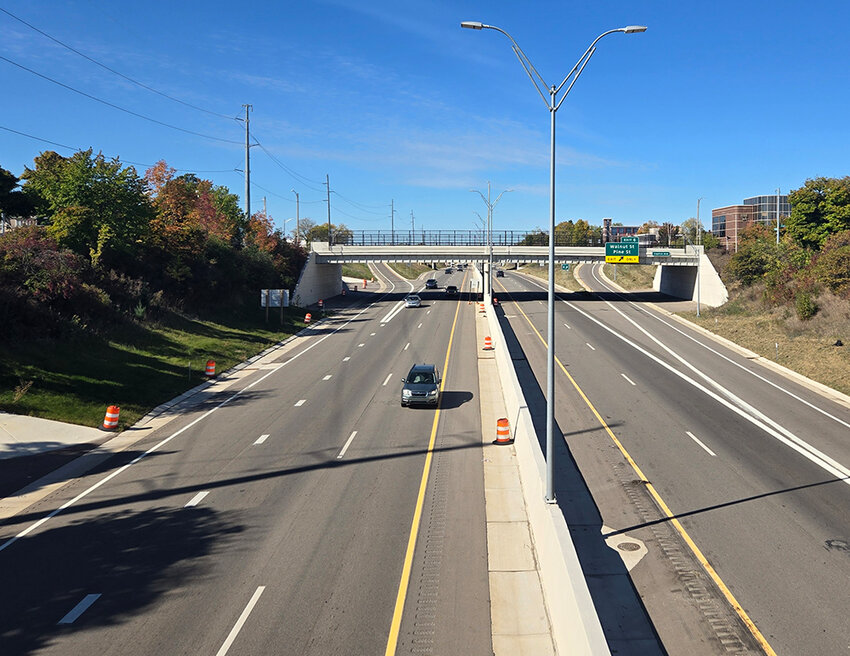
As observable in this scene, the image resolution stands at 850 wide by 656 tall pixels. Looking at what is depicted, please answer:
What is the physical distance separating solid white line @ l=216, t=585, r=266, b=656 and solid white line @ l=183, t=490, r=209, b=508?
5061 mm

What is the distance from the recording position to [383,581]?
12.0m

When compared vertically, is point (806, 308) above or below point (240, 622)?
above

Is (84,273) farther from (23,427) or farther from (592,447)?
(592,447)

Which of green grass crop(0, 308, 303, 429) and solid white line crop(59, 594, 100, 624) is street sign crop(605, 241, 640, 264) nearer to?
green grass crop(0, 308, 303, 429)

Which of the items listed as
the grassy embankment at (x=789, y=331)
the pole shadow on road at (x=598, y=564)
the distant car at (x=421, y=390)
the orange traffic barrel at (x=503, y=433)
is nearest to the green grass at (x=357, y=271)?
the grassy embankment at (x=789, y=331)

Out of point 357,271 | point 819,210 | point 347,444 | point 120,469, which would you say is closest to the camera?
point 120,469

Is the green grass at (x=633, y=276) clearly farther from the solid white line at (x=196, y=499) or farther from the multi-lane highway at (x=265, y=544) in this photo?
the solid white line at (x=196, y=499)

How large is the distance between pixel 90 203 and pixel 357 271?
104873mm

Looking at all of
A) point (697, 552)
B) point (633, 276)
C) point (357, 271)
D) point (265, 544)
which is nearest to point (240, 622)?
point (265, 544)

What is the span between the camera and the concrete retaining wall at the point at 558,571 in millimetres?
8602

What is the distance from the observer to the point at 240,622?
10.4m

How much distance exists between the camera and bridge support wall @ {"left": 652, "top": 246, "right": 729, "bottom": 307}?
6425cm

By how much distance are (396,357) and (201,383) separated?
38.4 feet

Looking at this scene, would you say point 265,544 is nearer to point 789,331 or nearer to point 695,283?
point 789,331
